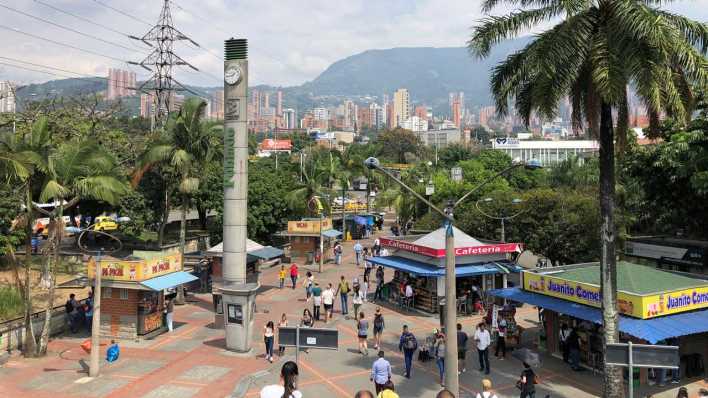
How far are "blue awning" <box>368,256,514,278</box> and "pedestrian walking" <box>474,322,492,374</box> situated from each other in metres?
7.01

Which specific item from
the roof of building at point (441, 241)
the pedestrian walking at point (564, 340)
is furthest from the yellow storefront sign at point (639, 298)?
the roof of building at point (441, 241)

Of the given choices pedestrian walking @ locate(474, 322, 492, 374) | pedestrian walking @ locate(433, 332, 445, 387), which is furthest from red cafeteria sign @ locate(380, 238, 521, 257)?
pedestrian walking @ locate(433, 332, 445, 387)

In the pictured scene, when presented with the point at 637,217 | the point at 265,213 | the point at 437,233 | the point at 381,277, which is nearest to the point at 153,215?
the point at 265,213

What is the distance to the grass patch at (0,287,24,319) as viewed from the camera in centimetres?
2389

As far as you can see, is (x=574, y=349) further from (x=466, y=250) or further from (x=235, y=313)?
(x=235, y=313)

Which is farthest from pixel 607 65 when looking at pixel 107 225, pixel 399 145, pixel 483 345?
pixel 399 145

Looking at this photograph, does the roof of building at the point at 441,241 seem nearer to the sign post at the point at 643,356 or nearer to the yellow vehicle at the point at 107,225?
the sign post at the point at 643,356

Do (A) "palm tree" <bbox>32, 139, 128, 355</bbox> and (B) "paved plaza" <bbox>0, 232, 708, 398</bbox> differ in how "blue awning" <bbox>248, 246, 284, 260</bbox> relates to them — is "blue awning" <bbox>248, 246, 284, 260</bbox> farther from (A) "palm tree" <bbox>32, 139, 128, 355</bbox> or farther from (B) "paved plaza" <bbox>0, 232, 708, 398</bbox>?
(A) "palm tree" <bbox>32, 139, 128, 355</bbox>

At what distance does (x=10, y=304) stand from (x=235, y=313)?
36.6 ft

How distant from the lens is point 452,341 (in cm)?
1339

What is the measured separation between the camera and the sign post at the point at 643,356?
9.80 metres

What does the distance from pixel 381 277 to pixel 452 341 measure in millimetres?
17306

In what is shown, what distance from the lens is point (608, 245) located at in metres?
14.5

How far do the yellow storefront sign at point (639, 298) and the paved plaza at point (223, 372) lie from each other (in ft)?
7.41
